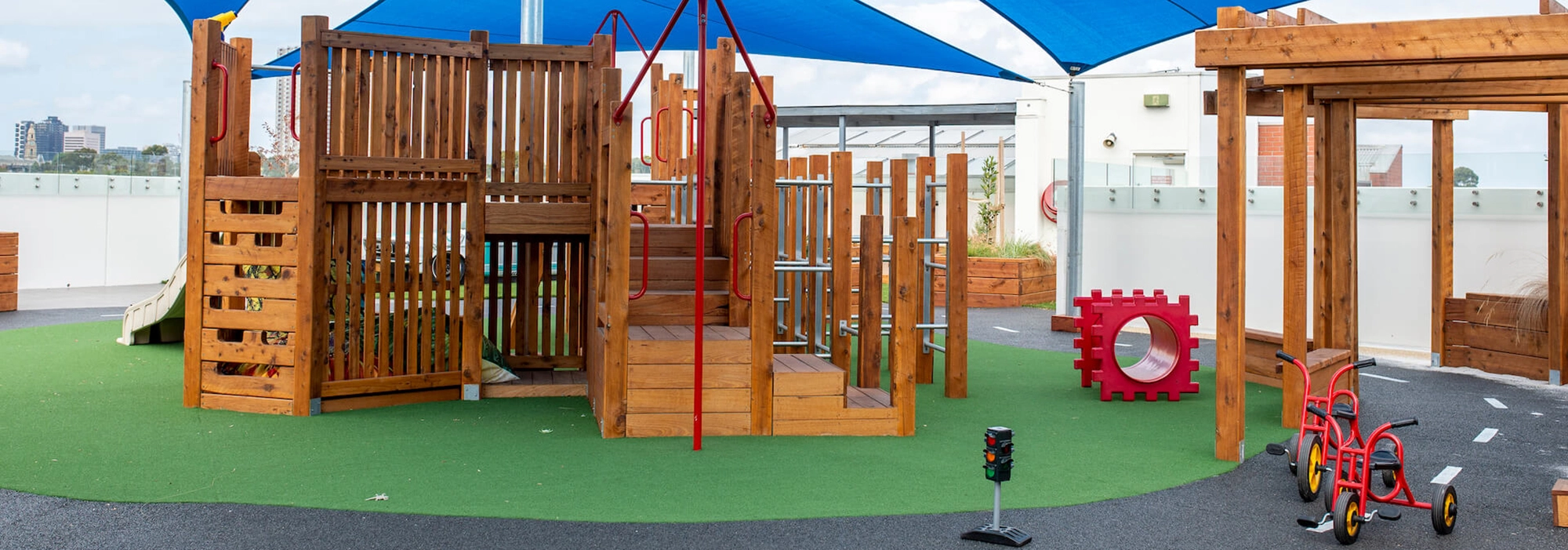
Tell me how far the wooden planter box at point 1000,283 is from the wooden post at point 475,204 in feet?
29.1

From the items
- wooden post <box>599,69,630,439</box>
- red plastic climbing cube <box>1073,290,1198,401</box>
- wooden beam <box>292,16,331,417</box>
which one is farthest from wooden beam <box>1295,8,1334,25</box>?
wooden beam <box>292,16,331,417</box>

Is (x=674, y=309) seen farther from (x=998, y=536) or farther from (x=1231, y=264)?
(x=998, y=536)

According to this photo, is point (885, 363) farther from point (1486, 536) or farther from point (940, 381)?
point (1486, 536)

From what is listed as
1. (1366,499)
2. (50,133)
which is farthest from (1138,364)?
(50,133)

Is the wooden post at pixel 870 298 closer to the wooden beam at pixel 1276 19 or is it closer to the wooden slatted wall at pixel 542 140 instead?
the wooden slatted wall at pixel 542 140

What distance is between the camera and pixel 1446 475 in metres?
5.57

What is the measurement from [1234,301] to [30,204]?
53.9 feet

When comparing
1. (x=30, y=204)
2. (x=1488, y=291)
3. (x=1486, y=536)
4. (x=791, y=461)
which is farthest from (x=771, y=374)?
(x=30, y=204)

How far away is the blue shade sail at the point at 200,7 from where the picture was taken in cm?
1047

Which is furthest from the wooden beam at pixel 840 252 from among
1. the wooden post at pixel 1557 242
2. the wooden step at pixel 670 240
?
the wooden post at pixel 1557 242

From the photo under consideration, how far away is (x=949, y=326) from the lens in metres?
8.23

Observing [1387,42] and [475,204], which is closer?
[1387,42]

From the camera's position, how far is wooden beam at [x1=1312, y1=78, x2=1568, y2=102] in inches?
304

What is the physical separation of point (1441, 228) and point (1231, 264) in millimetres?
5612
